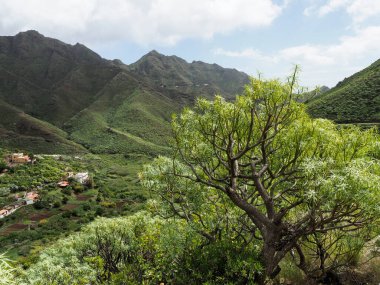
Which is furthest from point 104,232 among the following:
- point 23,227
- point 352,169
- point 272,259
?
point 23,227

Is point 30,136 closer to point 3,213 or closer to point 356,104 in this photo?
point 3,213

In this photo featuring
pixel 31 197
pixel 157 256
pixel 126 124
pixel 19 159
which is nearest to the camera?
pixel 157 256

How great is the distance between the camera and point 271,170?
11.6 m

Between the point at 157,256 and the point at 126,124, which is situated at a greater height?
the point at 126,124

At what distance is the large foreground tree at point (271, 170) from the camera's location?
874 centimetres

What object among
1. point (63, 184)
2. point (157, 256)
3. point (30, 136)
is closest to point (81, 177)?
point (63, 184)

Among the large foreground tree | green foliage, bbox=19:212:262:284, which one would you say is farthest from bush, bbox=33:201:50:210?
the large foreground tree

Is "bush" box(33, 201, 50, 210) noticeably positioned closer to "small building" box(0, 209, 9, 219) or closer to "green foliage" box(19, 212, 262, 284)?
"small building" box(0, 209, 9, 219)

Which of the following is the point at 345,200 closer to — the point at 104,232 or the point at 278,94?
the point at 278,94

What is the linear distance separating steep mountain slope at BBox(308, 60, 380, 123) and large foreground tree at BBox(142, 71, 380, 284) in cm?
6545

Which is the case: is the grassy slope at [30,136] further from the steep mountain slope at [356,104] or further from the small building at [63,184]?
the steep mountain slope at [356,104]

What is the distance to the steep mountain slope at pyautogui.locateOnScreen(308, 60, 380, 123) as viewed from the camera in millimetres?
77562

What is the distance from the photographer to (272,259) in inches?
405

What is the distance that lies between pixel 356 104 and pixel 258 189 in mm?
83689
